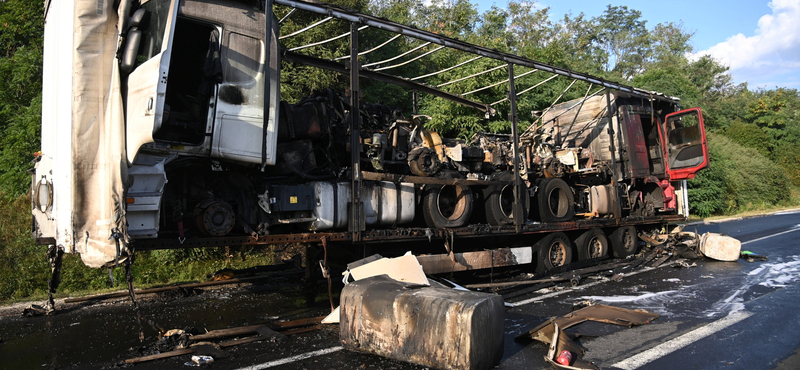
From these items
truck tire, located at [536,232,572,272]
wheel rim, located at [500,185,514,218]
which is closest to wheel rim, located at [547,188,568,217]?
truck tire, located at [536,232,572,272]

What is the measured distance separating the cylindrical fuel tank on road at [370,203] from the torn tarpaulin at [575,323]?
272cm

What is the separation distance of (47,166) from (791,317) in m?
8.54

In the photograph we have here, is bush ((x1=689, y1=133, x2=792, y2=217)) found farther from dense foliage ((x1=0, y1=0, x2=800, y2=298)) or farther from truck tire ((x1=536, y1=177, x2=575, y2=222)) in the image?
truck tire ((x1=536, y1=177, x2=575, y2=222))

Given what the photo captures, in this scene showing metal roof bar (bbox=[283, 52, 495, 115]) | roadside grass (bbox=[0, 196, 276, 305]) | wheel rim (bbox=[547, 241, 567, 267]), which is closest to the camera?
metal roof bar (bbox=[283, 52, 495, 115])

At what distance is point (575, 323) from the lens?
5.46 metres

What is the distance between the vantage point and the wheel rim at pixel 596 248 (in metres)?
10.4

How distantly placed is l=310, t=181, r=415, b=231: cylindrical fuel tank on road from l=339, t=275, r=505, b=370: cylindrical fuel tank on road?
1808mm

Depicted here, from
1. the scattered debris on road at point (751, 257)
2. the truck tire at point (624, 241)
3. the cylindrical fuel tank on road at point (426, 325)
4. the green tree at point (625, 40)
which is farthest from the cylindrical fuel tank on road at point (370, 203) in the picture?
the green tree at point (625, 40)

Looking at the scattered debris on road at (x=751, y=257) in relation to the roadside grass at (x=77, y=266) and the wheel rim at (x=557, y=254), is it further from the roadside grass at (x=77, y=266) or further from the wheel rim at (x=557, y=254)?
the roadside grass at (x=77, y=266)

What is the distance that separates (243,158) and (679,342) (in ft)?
16.0

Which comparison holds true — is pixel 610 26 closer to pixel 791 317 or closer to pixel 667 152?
pixel 667 152

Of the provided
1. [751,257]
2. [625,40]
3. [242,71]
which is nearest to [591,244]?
[751,257]

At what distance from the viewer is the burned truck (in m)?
4.61

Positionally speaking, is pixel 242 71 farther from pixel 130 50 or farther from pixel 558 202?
pixel 558 202
